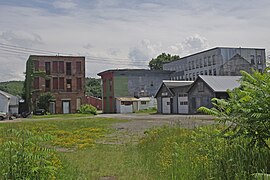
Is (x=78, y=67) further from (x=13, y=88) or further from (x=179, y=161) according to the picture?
(x=179, y=161)

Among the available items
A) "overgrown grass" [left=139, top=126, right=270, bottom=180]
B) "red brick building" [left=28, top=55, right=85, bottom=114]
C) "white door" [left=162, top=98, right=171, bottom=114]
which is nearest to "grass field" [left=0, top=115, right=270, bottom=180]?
"overgrown grass" [left=139, top=126, right=270, bottom=180]

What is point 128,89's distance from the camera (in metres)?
78.7

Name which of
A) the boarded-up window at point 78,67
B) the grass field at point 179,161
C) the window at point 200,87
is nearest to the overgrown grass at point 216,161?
the grass field at point 179,161

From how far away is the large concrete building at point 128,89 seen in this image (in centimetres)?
7588

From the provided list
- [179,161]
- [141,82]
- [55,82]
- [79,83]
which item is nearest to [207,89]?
[141,82]

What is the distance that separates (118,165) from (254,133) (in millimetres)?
5898

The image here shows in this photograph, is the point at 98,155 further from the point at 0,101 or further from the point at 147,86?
the point at 147,86

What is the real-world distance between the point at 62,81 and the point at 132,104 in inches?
595

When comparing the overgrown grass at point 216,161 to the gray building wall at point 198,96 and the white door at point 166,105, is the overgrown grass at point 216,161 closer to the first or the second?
the gray building wall at point 198,96

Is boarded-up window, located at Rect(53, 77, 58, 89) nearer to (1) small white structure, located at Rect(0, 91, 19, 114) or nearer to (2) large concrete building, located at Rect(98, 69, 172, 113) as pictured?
(1) small white structure, located at Rect(0, 91, 19, 114)

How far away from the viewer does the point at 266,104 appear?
602 cm

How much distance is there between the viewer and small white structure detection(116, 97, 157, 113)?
247 ft

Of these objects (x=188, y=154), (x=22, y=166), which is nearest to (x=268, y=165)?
(x=188, y=154)

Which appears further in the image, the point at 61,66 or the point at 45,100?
the point at 61,66
